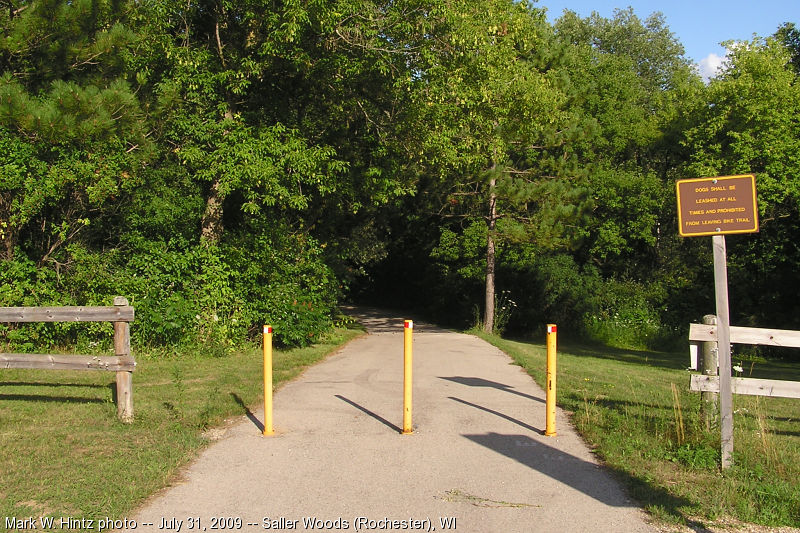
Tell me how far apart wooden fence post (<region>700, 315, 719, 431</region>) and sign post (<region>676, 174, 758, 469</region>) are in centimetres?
20

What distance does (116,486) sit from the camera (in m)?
5.94

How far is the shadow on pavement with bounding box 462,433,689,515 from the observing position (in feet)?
19.3

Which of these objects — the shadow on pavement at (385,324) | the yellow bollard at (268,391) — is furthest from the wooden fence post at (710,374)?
the shadow on pavement at (385,324)

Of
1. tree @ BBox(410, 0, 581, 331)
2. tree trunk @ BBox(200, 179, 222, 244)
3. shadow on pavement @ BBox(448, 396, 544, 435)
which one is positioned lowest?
shadow on pavement @ BBox(448, 396, 544, 435)

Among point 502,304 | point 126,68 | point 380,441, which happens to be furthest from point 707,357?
point 502,304

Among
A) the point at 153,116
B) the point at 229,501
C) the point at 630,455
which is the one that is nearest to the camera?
the point at 229,501

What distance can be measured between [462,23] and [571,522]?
519 inches

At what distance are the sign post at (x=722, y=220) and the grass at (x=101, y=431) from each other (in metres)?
5.19

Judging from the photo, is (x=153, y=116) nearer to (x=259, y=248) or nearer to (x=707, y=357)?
(x=259, y=248)

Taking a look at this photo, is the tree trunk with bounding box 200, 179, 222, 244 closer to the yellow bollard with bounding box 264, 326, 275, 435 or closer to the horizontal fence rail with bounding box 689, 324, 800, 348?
the yellow bollard with bounding box 264, 326, 275, 435

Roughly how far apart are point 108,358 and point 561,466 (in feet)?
16.5

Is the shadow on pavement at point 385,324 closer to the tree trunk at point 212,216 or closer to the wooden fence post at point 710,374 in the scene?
the tree trunk at point 212,216

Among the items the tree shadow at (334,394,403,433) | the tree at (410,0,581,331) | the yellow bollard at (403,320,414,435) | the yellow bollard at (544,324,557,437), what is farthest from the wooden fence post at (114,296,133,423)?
the tree at (410,0,581,331)

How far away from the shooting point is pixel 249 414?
902 cm
